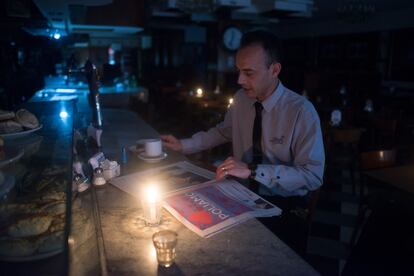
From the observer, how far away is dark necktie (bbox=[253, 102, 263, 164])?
79.0 inches

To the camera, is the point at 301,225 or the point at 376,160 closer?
the point at 301,225

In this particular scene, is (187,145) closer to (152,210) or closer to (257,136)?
(257,136)

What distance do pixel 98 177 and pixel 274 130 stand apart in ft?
3.38

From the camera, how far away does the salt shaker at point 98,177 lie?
1.56 m

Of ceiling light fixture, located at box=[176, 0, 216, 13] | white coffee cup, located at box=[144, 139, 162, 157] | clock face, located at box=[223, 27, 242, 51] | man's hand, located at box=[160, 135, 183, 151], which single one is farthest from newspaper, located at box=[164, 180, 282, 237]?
clock face, located at box=[223, 27, 242, 51]

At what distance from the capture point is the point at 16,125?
5.45 feet

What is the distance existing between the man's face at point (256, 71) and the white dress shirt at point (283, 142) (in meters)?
0.07

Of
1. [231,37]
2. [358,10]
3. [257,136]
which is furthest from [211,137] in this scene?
[231,37]

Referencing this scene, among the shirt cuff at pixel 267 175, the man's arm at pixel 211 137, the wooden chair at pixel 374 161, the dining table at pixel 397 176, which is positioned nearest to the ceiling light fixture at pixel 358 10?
the wooden chair at pixel 374 161

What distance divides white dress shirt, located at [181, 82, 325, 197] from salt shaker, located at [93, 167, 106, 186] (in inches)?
30.3

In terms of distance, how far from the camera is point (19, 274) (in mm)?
834

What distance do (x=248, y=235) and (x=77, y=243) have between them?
1.96 ft

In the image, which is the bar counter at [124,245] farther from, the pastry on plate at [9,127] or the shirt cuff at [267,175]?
the shirt cuff at [267,175]

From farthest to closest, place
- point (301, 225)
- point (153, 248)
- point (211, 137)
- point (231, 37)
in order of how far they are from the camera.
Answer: point (231, 37)
point (211, 137)
point (301, 225)
point (153, 248)
